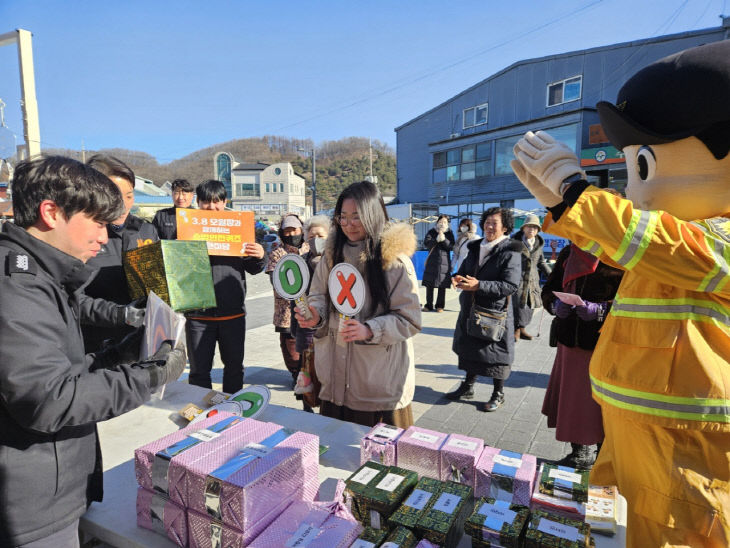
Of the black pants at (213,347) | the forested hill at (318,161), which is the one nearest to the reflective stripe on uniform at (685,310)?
the black pants at (213,347)

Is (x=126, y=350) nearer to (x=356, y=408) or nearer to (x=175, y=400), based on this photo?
(x=175, y=400)

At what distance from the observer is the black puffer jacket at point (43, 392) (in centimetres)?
110

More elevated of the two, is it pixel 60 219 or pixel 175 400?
pixel 60 219

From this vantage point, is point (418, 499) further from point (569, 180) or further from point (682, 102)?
point (682, 102)

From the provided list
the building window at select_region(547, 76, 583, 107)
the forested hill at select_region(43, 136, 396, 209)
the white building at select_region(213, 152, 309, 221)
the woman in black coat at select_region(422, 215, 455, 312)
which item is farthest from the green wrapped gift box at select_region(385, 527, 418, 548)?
the forested hill at select_region(43, 136, 396, 209)

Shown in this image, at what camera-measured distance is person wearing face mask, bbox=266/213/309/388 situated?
4398 millimetres

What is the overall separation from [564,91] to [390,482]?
66.4ft

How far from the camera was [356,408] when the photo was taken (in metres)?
2.36

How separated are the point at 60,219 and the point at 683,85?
6.49ft

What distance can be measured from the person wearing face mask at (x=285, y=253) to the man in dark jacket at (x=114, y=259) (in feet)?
5.39

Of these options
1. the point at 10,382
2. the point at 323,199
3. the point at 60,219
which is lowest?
the point at 10,382

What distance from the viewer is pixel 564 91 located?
1770 centimetres

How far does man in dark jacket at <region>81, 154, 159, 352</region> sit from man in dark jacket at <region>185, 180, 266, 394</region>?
73cm

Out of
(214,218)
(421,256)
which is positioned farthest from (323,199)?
(214,218)
